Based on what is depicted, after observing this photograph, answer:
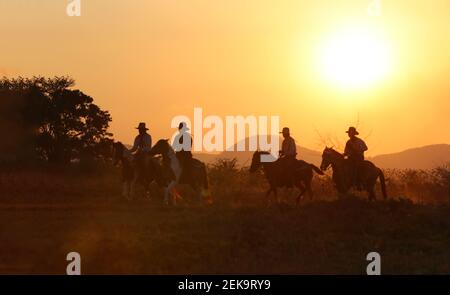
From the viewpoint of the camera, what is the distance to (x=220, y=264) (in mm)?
16234

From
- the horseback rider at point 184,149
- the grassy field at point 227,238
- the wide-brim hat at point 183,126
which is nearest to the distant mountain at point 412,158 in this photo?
the horseback rider at point 184,149

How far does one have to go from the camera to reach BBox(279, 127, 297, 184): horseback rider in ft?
89.6

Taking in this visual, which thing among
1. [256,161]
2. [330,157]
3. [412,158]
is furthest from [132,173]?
[412,158]

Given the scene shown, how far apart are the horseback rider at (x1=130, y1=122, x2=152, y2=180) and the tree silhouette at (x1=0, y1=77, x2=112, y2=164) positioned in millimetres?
25275

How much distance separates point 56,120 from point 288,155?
33.0 meters

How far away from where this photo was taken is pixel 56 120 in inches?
2271

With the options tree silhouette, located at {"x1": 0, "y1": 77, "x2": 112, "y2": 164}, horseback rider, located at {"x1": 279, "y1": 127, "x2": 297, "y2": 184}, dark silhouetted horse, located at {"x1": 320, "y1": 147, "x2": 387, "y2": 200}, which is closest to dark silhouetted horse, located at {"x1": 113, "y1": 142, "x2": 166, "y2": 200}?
horseback rider, located at {"x1": 279, "y1": 127, "x2": 297, "y2": 184}

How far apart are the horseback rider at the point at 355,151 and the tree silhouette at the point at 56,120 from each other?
102ft

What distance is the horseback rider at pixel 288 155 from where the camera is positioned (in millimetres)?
27297

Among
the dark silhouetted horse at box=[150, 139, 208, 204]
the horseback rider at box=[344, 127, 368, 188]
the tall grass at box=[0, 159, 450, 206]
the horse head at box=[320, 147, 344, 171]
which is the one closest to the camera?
the horseback rider at box=[344, 127, 368, 188]

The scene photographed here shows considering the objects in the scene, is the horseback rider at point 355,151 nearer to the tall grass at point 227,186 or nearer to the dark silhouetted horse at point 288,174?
the dark silhouetted horse at point 288,174

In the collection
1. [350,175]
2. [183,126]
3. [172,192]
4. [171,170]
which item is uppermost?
[183,126]

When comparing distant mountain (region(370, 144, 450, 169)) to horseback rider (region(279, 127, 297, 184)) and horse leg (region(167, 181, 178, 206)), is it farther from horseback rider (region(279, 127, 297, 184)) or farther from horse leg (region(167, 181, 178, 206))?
horse leg (region(167, 181, 178, 206))

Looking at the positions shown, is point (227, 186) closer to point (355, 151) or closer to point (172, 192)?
point (172, 192)
